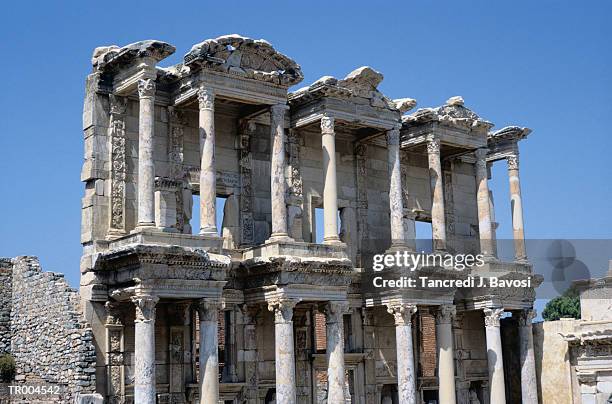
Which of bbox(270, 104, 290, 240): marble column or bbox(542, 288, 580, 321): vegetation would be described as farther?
bbox(542, 288, 580, 321): vegetation

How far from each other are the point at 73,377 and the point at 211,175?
553 cm

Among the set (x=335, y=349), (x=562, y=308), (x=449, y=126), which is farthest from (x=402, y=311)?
(x=562, y=308)

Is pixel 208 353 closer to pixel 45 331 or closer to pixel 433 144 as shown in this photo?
pixel 45 331

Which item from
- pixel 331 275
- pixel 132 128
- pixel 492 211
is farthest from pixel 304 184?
pixel 492 211

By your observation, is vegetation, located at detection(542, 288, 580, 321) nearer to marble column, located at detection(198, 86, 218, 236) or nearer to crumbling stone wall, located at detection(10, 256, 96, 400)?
marble column, located at detection(198, 86, 218, 236)

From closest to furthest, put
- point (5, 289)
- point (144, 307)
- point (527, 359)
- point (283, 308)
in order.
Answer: point (144, 307)
point (283, 308)
point (5, 289)
point (527, 359)

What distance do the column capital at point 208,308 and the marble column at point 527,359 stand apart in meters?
11.2

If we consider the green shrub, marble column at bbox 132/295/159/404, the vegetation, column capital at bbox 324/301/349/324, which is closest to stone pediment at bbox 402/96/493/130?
column capital at bbox 324/301/349/324

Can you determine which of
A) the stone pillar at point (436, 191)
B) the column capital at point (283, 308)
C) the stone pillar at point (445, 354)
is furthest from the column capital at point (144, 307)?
the stone pillar at point (436, 191)

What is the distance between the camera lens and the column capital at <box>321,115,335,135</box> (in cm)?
2405

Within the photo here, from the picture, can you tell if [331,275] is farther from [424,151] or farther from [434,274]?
[424,151]

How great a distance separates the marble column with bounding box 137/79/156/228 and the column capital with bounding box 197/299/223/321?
209cm

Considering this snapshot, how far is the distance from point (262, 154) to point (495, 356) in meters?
8.90

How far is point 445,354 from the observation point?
997 inches
